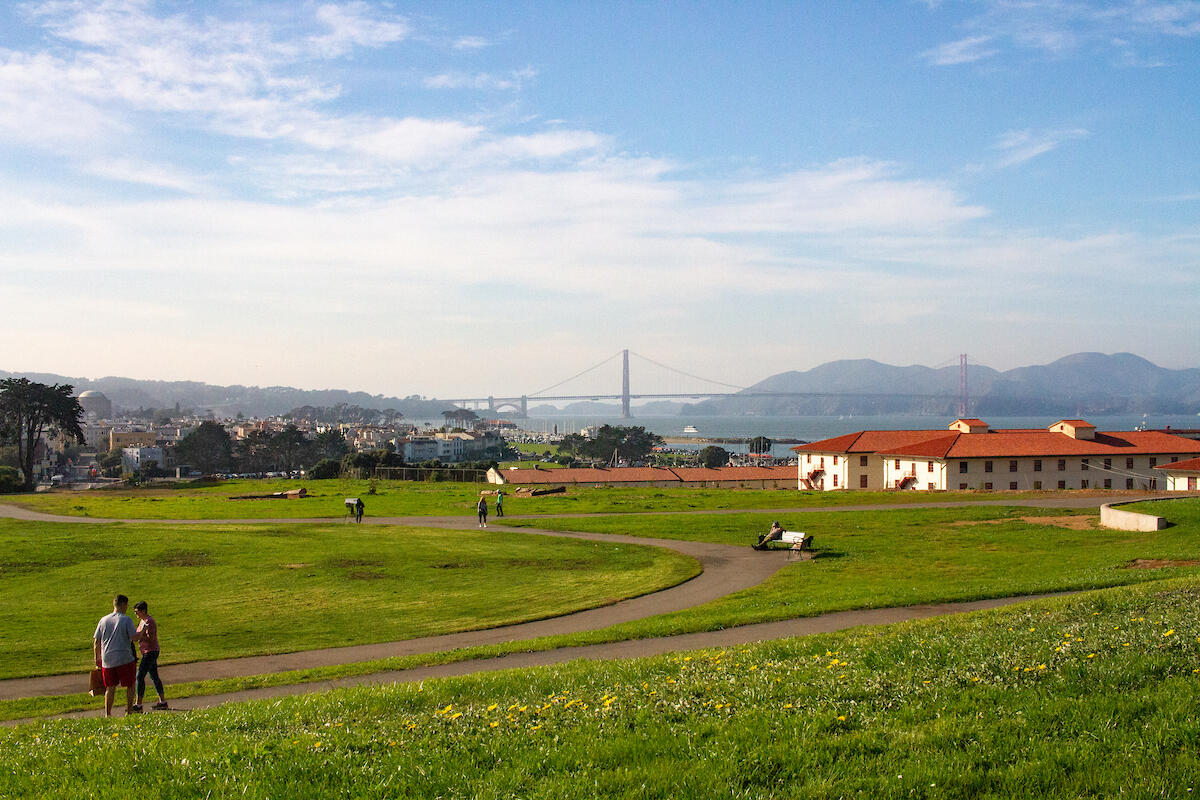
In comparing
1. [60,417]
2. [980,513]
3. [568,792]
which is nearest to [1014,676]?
[568,792]

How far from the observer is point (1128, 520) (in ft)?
97.7

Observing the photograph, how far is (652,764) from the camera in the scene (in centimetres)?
671

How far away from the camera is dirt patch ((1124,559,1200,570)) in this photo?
69.1 feet

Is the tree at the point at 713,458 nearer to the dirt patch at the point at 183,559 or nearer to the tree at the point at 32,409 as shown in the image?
the tree at the point at 32,409

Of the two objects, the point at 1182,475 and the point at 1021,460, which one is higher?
the point at 1021,460

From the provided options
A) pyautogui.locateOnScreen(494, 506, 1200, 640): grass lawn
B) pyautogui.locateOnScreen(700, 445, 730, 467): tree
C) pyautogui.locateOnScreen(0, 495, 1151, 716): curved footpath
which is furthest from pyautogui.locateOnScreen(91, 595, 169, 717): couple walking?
pyautogui.locateOnScreen(700, 445, 730, 467): tree

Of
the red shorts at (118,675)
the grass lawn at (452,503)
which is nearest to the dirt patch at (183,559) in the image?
the grass lawn at (452,503)

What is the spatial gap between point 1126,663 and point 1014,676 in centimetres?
105

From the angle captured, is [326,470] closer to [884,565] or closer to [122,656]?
[884,565]

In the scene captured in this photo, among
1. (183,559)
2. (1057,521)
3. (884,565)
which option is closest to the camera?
(884,565)

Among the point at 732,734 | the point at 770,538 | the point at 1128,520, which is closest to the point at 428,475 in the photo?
the point at 770,538

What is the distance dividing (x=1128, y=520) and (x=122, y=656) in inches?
1157

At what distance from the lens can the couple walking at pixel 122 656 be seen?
39.2 feet

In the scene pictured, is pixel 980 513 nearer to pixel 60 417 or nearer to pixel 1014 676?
pixel 1014 676
